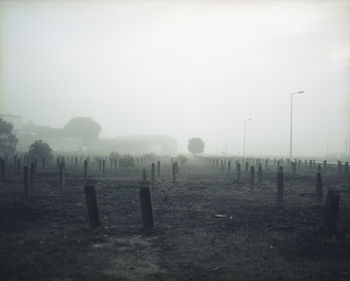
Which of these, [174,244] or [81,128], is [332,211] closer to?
[174,244]

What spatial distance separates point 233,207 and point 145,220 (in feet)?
15.0

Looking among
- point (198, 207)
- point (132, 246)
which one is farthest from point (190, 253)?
point (198, 207)

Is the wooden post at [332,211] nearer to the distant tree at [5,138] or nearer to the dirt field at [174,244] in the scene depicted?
the dirt field at [174,244]

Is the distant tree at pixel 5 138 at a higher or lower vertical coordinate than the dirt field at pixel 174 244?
higher

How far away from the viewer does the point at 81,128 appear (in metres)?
108

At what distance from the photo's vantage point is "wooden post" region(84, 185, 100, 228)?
24.4 ft

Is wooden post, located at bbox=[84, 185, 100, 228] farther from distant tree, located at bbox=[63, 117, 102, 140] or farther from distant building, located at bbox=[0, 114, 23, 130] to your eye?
distant building, located at bbox=[0, 114, 23, 130]

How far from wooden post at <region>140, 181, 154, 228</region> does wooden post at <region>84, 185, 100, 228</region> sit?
1207 mm

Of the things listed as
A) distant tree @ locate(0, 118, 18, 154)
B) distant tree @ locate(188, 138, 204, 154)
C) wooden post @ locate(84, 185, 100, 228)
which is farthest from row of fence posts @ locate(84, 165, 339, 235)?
distant tree @ locate(188, 138, 204, 154)

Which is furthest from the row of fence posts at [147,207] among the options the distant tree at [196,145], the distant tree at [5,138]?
the distant tree at [196,145]

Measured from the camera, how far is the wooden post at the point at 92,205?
24.4 ft

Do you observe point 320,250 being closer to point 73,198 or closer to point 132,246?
point 132,246

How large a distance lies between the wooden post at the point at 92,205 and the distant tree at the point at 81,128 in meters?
105

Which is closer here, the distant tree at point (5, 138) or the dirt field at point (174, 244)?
the dirt field at point (174, 244)
